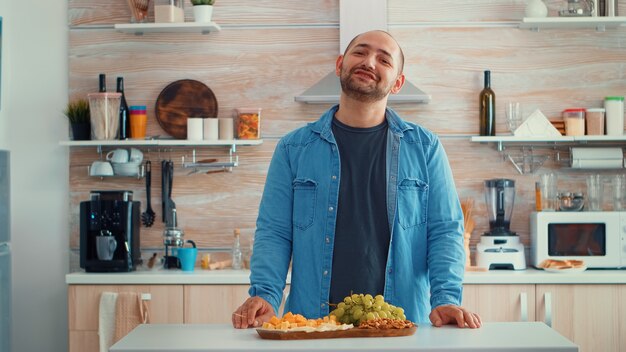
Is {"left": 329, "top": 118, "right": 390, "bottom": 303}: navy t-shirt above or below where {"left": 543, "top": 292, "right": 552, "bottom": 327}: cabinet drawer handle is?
above

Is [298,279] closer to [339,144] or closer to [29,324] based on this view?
[339,144]

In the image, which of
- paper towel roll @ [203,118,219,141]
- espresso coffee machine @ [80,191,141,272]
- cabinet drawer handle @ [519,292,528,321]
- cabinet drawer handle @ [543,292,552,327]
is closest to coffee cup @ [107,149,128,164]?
espresso coffee machine @ [80,191,141,272]

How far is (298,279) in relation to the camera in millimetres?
2613

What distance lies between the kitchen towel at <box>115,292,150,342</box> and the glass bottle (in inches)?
19.4

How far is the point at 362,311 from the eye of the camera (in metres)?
2.11

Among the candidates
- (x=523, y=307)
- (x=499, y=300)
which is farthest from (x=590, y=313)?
(x=499, y=300)

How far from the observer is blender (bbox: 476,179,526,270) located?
4359 millimetres

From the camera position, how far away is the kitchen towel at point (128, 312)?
13.7ft

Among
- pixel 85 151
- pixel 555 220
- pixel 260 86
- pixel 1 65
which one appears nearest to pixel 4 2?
pixel 1 65

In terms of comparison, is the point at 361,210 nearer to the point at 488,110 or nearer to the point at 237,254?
the point at 237,254

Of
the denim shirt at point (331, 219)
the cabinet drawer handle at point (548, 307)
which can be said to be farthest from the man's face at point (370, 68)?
the cabinet drawer handle at point (548, 307)

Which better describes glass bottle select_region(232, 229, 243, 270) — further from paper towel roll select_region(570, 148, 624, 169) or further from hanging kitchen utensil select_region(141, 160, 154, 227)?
paper towel roll select_region(570, 148, 624, 169)

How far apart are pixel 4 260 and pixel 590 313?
102 inches

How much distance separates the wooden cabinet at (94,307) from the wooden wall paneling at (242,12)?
138 centimetres
